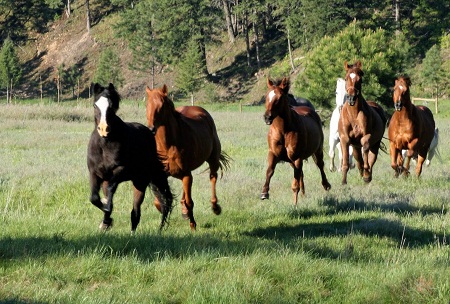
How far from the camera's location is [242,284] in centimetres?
639

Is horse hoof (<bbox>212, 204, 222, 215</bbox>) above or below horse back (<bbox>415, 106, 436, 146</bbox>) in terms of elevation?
below

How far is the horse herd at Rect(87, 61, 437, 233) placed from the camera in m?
9.11

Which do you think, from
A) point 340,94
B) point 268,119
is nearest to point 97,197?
point 268,119

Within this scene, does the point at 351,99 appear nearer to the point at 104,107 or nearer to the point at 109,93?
the point at 109,93

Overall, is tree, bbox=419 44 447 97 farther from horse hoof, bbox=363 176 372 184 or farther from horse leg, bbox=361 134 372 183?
horse hoof, bbox=363 176 372 184

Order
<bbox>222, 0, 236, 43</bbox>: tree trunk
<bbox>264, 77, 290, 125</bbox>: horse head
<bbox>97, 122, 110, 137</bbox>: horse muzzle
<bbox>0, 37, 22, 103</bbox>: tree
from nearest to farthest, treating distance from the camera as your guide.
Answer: <bbox>97, 122, 110, 137</bbox>: horse muzzle < <bbox>264, 77, 290, 125</bbox>: horse head < <bbox>0, 37, 22, 103</bbox>: tree < <bbox>222, 0, 236, 43</bbox>: tree trunk

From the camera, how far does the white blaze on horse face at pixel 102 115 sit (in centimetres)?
866

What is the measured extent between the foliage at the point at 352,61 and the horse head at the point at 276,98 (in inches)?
1345

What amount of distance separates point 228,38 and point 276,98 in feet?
278

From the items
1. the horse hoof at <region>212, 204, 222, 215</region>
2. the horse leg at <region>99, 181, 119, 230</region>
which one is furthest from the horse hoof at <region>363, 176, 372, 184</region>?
the horse leg at <region>99, 181, 119, 230</region>

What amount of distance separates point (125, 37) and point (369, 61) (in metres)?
55.5

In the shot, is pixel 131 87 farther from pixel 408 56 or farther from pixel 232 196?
pixel 232 196

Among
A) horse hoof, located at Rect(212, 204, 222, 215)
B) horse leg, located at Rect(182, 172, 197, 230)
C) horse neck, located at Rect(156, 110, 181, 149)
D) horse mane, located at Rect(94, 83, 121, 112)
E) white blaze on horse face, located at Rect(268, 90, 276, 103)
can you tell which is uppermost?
horse mane, located at Rect(94, 83, 121, 112)

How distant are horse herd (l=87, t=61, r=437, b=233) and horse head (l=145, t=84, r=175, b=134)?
1 centimetres
